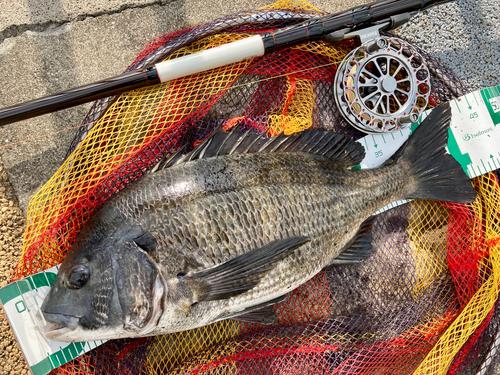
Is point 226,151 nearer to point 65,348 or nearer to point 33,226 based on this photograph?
point 33,226

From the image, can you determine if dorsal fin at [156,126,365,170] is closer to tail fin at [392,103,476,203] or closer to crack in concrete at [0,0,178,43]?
tail fin at [392,103,476,203]

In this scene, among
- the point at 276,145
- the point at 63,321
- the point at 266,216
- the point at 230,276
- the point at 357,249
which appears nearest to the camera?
the point at 63,321

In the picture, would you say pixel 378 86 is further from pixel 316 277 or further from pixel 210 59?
pixel 316 277

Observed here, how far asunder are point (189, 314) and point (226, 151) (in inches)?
32.5

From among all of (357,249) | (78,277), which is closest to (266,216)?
(357,249)

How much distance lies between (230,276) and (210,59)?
A: 1.16 metres

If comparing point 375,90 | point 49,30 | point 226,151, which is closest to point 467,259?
point 375,90

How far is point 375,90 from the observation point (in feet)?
7.37

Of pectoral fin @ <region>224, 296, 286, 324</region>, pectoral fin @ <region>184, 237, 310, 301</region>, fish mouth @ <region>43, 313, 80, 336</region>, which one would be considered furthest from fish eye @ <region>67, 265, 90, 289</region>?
pectoral fin @ <region>224, 296, 286, 324</region>

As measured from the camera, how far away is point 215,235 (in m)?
1.70

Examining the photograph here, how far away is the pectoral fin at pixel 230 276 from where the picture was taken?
1653mm

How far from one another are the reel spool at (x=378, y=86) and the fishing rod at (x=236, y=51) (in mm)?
132

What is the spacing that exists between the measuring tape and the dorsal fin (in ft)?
1.07

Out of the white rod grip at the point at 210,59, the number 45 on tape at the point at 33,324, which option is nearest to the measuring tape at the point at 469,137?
the white rod grip at the point at 210,59
